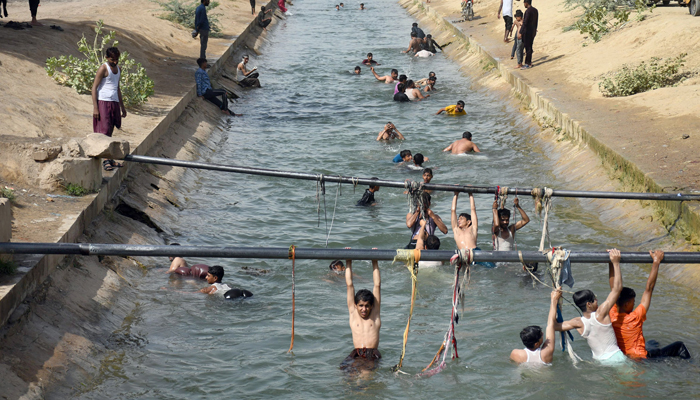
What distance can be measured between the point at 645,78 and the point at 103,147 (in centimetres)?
1211

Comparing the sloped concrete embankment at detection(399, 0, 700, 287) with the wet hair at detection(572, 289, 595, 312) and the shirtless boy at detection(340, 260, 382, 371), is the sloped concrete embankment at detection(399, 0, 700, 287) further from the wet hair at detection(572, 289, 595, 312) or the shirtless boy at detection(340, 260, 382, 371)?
the shirtless boy at detection(340, 260, 382, 371)

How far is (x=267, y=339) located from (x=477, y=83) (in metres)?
17.5

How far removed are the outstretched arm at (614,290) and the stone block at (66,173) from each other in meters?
6.84

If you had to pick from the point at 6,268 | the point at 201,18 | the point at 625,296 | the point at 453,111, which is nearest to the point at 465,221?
the point at 625,296

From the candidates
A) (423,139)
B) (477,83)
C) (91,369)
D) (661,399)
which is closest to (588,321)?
(661,399)

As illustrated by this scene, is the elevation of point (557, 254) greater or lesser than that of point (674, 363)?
greater

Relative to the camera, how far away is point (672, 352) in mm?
7559

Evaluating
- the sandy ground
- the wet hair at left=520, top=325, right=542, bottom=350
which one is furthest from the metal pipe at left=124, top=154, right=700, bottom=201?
the sandy ground

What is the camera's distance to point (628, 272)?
10.0 meters

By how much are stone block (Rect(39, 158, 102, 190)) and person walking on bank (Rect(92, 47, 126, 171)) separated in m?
1.29

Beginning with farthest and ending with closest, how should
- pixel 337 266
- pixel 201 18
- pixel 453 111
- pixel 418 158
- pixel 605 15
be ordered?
pixel 605 15
pixel 201 18
pixel 453 111
pixel 418 158
pixel 337 266

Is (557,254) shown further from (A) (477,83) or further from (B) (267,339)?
(A) (477,83)

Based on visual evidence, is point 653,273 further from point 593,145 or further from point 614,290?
point 593,145

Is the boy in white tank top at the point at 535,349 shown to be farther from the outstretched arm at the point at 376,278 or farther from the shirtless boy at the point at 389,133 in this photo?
the shirtless boy at the point at 389,133
